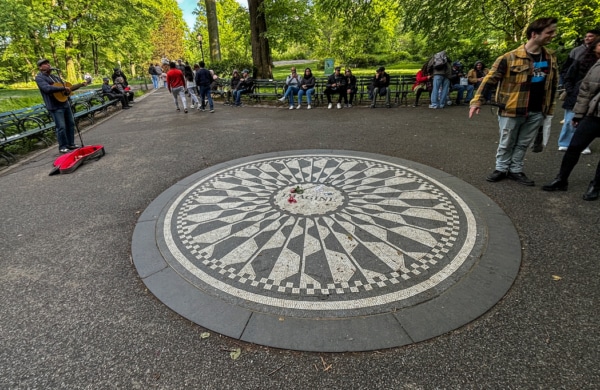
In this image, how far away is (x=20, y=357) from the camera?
2.34 metres

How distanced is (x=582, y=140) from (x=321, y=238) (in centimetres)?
402

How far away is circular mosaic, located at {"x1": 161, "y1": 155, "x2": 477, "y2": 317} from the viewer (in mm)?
2832

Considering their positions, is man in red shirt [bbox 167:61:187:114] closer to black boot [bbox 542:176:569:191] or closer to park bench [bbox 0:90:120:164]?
park bench [bbox 0:90:120:164]

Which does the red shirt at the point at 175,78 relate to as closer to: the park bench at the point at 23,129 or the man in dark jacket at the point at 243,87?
the man in dark jacket at the point at 243,87

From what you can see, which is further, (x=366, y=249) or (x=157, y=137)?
(x=157, y=137)

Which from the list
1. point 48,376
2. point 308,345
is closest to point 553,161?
point 308,345

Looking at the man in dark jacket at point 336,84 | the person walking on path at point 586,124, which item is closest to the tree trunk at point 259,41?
the man in dark jacket at point 336,84

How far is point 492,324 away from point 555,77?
3.97 metres

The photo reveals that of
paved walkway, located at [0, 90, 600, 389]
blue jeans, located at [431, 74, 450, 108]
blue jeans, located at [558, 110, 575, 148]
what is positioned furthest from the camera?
blue jeans, located at [431, 74, 450, 108]

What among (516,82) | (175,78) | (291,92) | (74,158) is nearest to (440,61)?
(291,92)

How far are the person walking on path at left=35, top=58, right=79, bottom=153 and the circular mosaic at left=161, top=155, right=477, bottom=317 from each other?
457cm

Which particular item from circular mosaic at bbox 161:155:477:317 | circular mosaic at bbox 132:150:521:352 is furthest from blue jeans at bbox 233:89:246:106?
circular mosaic at bbox 132:150:521:352

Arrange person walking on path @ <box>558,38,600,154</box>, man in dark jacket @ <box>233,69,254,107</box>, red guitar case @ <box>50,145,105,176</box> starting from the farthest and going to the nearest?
man in dark jacket @ <box>233,69,254,107</box> < red guitar case @ <box>50,145,105,176</box> < person walking on path @ <box>558,38,600,154</box>

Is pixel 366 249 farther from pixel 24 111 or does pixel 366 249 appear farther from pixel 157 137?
pixel 24 111
